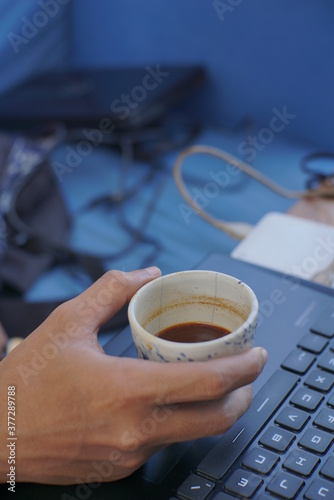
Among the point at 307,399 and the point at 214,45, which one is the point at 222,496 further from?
the point at 214,45

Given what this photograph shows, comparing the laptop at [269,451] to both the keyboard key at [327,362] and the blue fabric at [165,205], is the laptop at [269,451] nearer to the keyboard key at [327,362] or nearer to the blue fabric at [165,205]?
the keyboard key at [327,362]

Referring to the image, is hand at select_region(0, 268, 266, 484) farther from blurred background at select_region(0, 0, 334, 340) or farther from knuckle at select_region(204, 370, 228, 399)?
blurred background at select_region(0, 0, 334, 340)

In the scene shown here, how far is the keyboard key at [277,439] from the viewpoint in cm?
39

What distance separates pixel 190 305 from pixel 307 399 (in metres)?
0.10

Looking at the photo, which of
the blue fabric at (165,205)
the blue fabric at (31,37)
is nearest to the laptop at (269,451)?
the blue fabric at (165,205)

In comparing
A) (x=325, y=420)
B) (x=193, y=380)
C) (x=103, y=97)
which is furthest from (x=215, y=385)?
(x=103, y=97)

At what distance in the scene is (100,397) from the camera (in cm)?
34

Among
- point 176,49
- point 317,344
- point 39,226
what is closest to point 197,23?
point 176,49

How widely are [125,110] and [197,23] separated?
0.22 meters

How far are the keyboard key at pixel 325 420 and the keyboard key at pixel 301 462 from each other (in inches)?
1.0

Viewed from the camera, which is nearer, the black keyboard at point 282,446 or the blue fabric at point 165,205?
the black keyboard at point 282,446

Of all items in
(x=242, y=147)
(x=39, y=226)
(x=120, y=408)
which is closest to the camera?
(x=120, y=408)

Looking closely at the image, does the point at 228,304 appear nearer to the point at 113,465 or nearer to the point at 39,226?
the point at 113,465

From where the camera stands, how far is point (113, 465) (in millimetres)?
365
